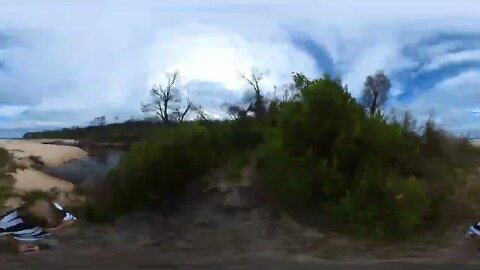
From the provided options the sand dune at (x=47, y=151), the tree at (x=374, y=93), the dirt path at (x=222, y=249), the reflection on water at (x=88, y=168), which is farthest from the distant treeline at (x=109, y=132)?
the tree at (x=374, y=93)

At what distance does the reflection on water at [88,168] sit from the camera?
47.9 ft

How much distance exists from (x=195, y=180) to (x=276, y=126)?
187 centimetres

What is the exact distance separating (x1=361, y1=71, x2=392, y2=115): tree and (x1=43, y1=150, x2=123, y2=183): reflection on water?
479 centimetres

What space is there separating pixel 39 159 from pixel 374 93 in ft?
21.2

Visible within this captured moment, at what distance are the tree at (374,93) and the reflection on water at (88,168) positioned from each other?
479 centimetres

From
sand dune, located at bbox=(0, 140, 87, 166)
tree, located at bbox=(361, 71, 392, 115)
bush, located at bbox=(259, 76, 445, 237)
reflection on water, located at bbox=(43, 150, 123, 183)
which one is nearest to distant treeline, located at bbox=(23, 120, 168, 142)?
sand dune, located at bbox=(0, 140, 87, 166)

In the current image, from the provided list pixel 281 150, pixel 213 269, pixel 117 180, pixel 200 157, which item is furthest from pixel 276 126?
pixel 213 269

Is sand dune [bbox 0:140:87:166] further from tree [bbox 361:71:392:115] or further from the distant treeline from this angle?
tree [bbox 361:71:392:115]

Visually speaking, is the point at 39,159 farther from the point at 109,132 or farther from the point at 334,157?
the point at 334,157

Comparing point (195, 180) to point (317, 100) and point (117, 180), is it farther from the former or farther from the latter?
point (317, 100)

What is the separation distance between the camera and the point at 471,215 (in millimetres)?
14359

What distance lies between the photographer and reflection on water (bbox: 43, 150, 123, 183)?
14.6 m

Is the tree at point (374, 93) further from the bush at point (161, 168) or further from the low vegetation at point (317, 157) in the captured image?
the bush at point (161, 168)

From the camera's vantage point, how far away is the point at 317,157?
1500 cm
